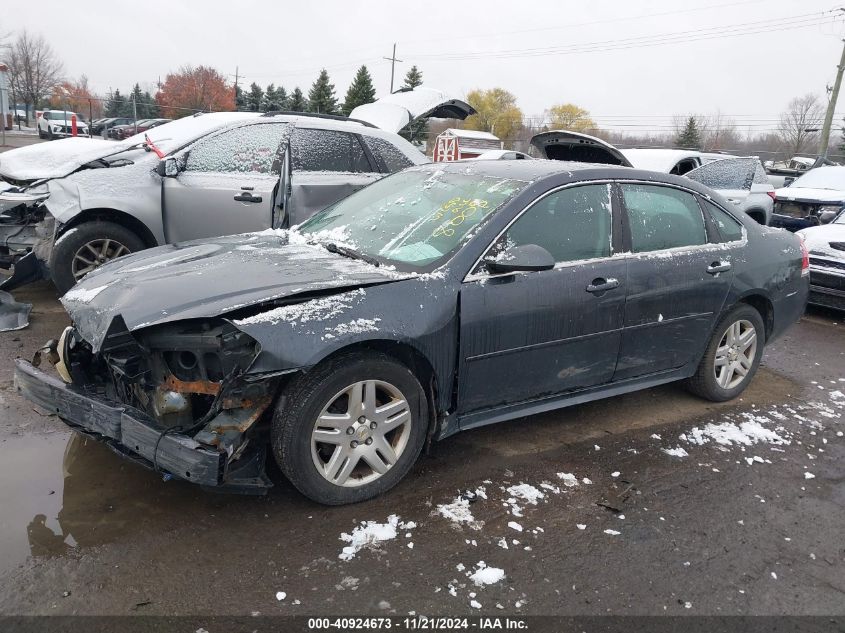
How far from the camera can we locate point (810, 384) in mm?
5391

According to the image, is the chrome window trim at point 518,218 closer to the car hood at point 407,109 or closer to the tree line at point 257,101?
the car hood at point 407,109

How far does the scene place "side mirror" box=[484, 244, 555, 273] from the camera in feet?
10.7

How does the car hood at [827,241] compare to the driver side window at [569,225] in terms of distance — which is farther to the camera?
the car hood at [827,241]

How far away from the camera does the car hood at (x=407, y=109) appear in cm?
806

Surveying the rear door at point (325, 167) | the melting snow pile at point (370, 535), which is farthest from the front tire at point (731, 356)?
the rear door at point (325, 167)

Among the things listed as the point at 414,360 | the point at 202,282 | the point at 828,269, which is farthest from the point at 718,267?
the point at 828,269

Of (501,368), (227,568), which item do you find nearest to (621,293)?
(501,368)

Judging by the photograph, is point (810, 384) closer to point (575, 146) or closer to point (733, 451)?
point (733, 451)

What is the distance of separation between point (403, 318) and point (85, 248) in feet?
12.8

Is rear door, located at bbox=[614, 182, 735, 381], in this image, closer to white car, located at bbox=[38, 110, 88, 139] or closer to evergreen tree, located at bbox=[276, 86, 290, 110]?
white car, located at bbox=[38, 110, 88, 139]

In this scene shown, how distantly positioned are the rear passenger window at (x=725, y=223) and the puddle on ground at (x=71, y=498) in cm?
370

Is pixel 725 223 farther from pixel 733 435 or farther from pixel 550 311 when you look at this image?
pixel 550 311

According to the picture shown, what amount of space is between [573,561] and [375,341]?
1311mm

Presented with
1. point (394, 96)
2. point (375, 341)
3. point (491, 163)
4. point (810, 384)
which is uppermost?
point (394, 96)
